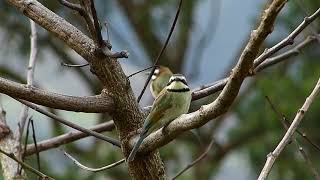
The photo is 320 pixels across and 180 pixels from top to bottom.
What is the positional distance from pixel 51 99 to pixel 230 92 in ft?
0.92

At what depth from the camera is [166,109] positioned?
1.12 meters

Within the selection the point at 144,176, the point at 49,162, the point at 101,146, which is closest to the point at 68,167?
the point at 49,162

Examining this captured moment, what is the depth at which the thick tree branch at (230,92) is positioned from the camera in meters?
0.79

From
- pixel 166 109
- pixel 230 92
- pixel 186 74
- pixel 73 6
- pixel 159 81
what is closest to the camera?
pixel 230 92

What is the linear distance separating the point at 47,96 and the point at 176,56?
3.86m

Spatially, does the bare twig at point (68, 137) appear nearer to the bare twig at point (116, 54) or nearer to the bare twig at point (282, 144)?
the bare twig at point (116, 54)

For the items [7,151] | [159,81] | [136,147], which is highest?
[159,81]

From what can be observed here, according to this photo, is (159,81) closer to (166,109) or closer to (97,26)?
(166,109)

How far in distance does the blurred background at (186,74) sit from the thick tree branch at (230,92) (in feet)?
8.34

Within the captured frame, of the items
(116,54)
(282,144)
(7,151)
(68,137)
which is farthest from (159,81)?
(282,144)

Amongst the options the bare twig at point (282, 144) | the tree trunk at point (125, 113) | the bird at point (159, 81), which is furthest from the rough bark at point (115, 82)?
the bird at point (159, 81)

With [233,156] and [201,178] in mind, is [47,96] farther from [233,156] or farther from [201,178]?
[233,156]

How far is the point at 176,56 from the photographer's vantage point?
4867 millimetres

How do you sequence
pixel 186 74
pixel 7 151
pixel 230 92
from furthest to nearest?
pixel 186 74 → pixel 7 151 → pixel 230 92
